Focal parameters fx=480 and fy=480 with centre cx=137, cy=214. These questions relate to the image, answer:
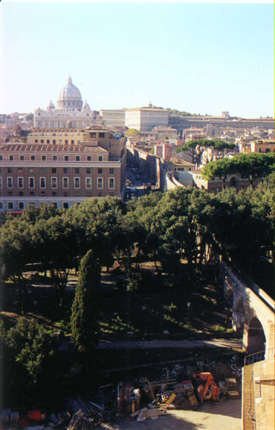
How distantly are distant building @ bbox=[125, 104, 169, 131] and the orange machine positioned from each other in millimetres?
84393

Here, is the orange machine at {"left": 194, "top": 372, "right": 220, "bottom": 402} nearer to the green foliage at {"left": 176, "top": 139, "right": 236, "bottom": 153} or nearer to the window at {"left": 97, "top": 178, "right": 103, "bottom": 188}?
the window at {"left": 97, "top": 178, "right": 103, "bottom": 188}

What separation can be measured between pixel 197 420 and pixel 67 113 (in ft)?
258

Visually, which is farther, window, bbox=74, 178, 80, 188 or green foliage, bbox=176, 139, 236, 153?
green foliage, bbox=176, 139, 236, 153

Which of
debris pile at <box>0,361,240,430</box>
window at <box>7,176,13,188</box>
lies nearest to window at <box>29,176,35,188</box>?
window at <box>7,176,13,188</box>

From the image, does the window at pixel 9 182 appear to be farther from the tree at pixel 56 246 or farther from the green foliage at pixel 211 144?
the green foliage at pixel 211 144

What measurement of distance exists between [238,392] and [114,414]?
3.83m

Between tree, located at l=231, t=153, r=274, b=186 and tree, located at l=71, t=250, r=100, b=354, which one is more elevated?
tree, located at l=231, t=153, r=274, b=186

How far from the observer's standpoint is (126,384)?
14.4m

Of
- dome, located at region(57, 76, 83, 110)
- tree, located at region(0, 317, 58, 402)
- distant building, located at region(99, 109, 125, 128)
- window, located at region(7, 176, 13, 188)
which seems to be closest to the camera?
tree, located at region(0, 317, 58, 402)

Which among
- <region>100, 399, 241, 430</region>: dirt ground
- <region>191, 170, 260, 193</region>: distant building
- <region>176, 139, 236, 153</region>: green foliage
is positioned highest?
<region>176, 139, 236, 153</region>: green foliage

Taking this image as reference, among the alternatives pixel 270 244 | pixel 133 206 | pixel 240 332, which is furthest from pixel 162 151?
pixel 240 332

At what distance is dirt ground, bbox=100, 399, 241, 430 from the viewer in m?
12.7

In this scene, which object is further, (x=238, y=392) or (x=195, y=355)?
A: (x=195, y=355)

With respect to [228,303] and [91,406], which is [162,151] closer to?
[228,303]
